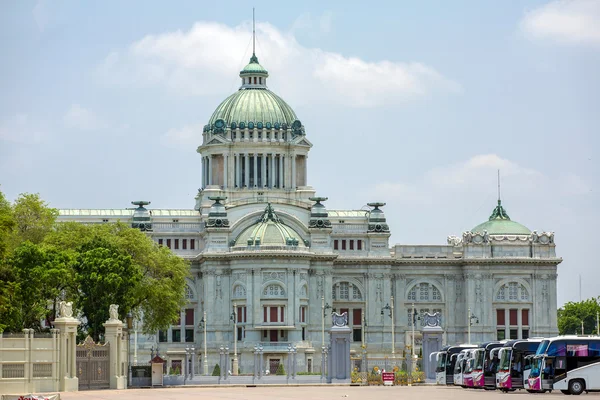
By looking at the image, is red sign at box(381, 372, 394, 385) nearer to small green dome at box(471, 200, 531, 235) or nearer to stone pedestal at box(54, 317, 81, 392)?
stone pedestal at box(54, 317, 81, 392)

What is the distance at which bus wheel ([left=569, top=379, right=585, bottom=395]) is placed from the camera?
279 ft

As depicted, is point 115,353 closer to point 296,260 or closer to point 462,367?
point 462,367

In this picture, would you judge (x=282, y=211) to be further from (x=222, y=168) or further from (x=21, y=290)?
(x=21, y=290)

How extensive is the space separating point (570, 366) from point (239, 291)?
2812 inches

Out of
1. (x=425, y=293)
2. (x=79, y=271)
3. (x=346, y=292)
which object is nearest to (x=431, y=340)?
(x=79, y=271)

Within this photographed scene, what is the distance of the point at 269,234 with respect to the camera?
154 m

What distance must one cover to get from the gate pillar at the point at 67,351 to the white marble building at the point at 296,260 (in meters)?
61.1

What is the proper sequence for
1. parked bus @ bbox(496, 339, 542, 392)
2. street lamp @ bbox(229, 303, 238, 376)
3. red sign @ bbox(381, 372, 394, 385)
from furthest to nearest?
street lamp @ bbox(229, 303, 238, 376)
red sign @ bbox(381, 372, 394, 385)
parked bus @ bbox(496, 339, 542, 392)

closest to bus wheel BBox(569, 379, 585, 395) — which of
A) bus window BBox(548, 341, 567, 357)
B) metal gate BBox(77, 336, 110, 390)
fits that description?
bus window BBox(548, 341, 567, 357)

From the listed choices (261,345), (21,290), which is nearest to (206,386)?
(21,290)

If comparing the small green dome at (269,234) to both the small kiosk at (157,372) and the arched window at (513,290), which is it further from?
the small kiosk at (157,372)

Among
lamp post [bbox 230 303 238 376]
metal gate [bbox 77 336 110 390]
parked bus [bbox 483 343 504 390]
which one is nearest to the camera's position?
metal gate [bbox 77 336 110 390]

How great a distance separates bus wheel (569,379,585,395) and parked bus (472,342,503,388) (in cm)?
1066

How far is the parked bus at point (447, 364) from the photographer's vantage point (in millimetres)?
105125
